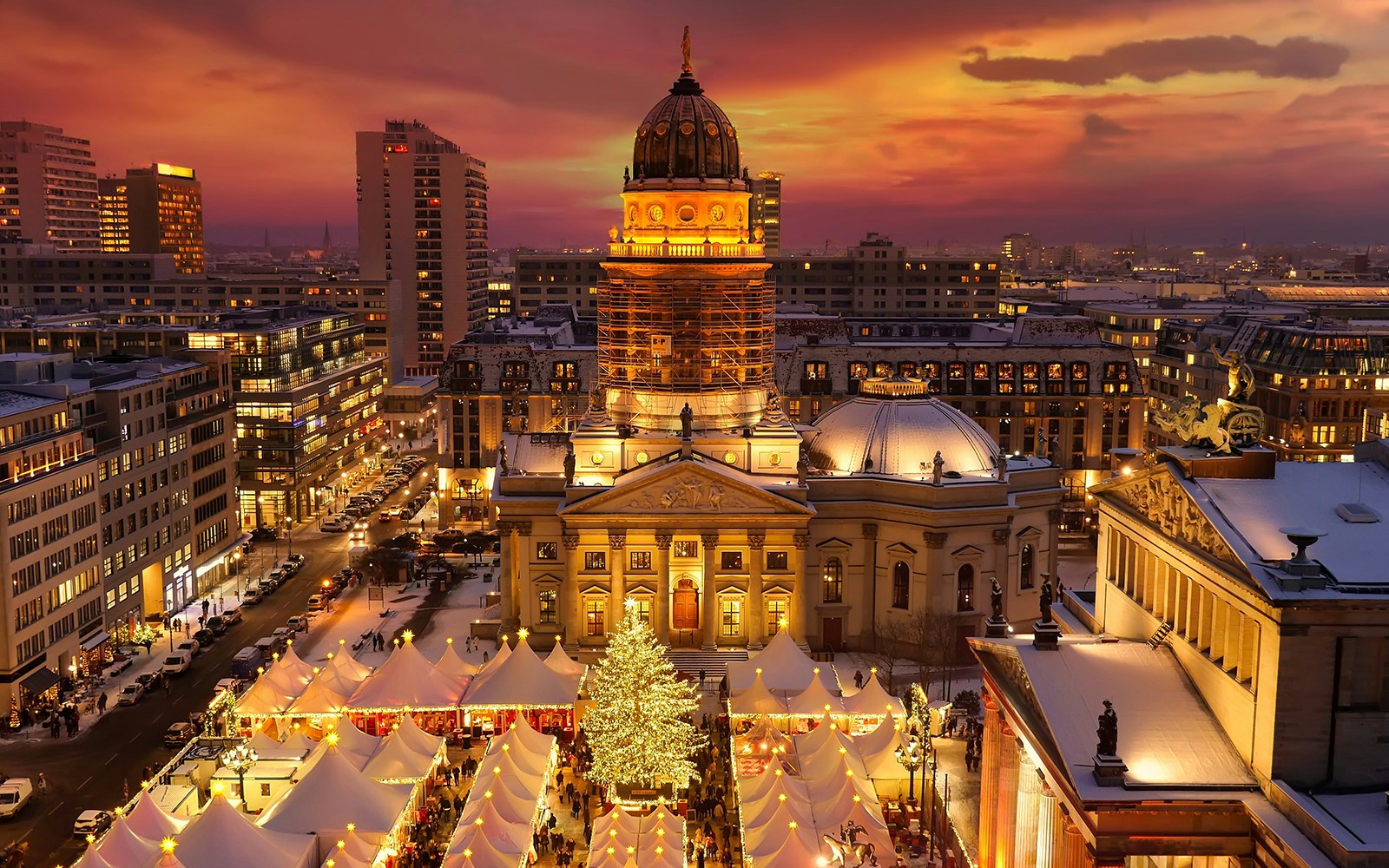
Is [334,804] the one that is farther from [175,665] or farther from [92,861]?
[175,665]

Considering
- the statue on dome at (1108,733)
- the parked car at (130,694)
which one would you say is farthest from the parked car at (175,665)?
the statue on dome at (1108,733)

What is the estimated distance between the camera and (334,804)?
53.8 metres

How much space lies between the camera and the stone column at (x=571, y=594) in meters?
88.2

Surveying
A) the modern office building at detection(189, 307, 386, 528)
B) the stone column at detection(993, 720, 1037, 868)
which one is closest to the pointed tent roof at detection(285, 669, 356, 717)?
the stone column at detection(993, 720, 1037, 868)

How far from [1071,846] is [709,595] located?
1963 inches

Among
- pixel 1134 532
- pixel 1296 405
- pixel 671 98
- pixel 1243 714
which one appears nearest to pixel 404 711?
pixel 1134 532

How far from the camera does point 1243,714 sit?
39469 mm

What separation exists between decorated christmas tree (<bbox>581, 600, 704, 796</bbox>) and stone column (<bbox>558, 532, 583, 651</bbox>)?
2900 cm

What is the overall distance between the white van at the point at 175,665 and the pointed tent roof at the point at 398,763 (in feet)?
94.8

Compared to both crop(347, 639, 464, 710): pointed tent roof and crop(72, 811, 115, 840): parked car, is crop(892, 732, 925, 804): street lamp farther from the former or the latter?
crop(72, 811, 115, 840): parked car

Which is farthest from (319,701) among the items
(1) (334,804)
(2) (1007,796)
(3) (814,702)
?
(2) (1007,796)

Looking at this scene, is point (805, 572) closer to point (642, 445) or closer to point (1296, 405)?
point (642, 445)

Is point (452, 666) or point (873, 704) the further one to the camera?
point (452, 666)

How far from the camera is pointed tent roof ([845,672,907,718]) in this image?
66.7 m
